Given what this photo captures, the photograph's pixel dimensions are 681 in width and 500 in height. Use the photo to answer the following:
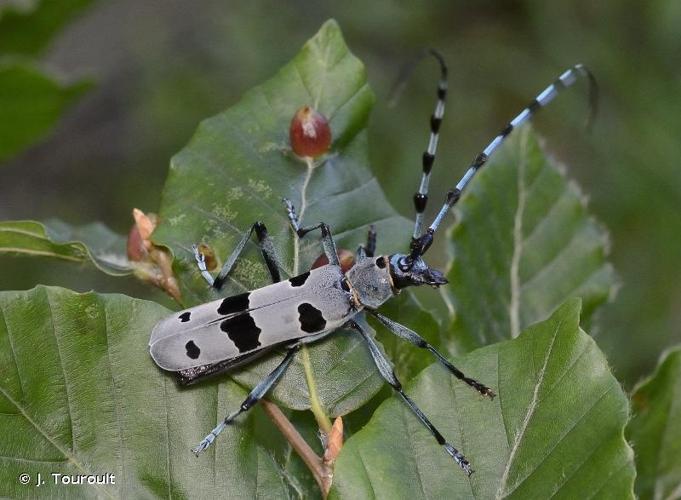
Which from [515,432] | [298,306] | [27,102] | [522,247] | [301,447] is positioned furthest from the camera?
[27,102]

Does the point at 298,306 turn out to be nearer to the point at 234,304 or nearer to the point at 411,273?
the point at 234,304

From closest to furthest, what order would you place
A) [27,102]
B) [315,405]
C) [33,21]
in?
[315,405], [27,102], [33,21]

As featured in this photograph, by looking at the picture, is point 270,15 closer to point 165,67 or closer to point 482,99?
point 165,67

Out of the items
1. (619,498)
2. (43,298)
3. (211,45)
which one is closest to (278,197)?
(43,298)

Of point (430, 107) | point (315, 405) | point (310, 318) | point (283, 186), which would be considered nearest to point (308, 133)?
point (283, 186)

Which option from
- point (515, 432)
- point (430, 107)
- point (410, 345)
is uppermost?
point (515, 432)

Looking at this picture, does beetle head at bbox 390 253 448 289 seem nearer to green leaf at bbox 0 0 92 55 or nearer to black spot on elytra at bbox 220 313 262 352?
black spot on elytra at bbox 220 313 262 352

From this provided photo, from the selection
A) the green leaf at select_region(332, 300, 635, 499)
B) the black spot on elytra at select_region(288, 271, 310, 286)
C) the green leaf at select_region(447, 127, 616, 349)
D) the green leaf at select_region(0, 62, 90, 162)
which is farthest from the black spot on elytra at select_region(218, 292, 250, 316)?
the green leaf at select_region(0, 62, 90, 162)
